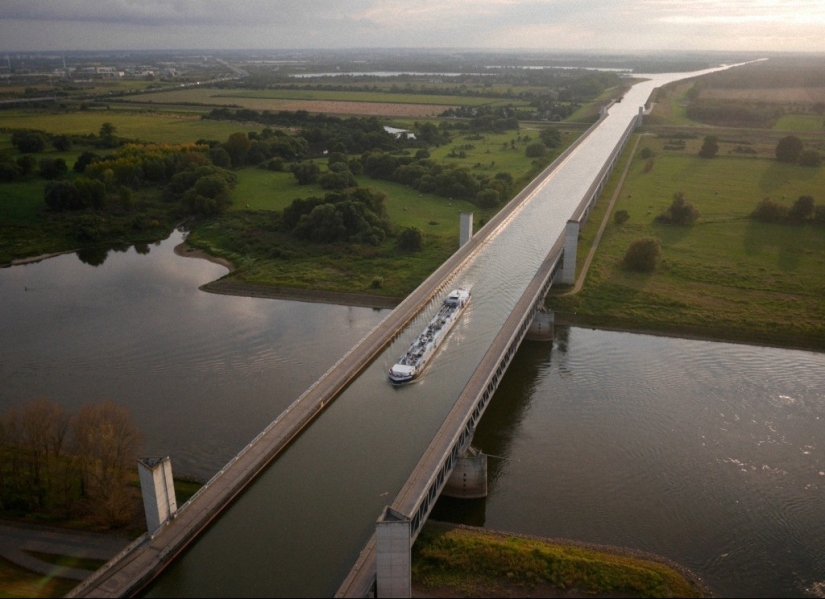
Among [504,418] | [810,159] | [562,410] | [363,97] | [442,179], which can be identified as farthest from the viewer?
[363,97]

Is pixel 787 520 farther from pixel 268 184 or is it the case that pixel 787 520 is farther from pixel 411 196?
pixel 268 184

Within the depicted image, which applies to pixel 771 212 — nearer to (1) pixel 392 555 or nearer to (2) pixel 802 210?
(2) pixel 802 210

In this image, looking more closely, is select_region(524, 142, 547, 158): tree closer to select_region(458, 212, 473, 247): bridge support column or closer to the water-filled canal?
select_region(458, 212, 473, 247): bridge support column

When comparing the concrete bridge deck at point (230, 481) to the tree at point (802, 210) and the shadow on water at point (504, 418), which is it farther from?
the tree at point (802, 210)

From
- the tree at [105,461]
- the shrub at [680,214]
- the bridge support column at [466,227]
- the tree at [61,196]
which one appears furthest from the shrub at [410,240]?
the tree at [61,196]

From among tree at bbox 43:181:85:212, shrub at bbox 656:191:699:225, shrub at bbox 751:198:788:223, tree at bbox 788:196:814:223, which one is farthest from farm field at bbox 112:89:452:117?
tree at bbox 788:196:814:223

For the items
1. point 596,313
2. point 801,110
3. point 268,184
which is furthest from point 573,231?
point 801,110

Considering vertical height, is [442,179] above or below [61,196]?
above

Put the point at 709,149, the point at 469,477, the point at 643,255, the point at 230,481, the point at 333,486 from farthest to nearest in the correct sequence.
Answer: the point at 709,149 → the point at 643,255 → the point at 469,477 → the point at 333,486 → the point at 230,481

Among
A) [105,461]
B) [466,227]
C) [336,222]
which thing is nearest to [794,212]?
[466,227]
